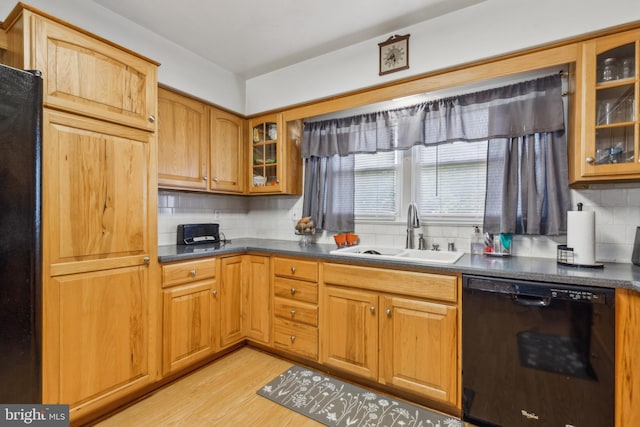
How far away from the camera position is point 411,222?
233 centimetres

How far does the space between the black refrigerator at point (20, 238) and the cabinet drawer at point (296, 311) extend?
1634 millimetres

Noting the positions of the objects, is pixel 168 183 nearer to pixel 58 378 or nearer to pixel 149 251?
pixel 149 251

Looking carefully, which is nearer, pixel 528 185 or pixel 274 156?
pixel 528 185

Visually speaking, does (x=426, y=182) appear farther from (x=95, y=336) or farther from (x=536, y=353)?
(x=95, y=336)

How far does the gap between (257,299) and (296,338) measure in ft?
1.55

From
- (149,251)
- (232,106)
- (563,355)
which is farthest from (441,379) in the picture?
(232,106)

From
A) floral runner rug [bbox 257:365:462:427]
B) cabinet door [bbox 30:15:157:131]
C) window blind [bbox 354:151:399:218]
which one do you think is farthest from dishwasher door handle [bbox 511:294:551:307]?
cabinet door [bbox 30:15:157:131]

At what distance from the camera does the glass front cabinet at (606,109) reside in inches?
60.9

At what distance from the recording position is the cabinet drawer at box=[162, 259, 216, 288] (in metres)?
2.04

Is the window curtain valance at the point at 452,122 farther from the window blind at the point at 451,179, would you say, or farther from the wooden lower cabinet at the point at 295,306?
the wooden lower cabinet at the point at 295,306

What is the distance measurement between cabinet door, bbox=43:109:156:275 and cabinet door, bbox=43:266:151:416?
9 centimetres

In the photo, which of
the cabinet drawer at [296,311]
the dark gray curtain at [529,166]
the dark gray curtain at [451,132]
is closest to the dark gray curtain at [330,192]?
the dark gray curtain at [451,132]

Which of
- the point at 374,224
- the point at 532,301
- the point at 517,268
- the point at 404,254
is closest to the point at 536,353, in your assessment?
the point at 532,301

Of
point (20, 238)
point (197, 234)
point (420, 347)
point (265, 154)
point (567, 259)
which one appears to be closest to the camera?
point (20, 238)
